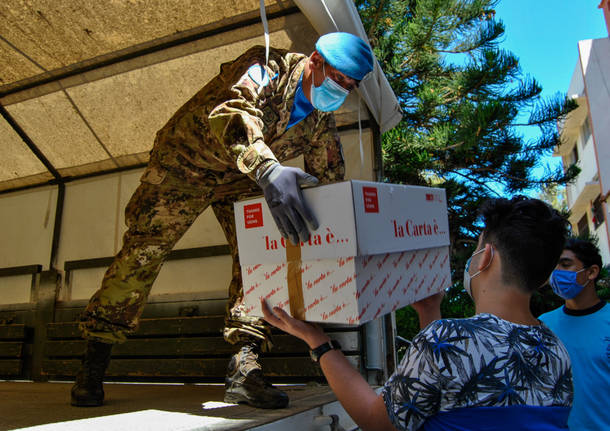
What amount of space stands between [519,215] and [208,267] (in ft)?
7.18

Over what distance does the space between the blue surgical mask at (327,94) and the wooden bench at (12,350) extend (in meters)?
2.72

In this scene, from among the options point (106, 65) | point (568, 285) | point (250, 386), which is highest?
point (106, 65)

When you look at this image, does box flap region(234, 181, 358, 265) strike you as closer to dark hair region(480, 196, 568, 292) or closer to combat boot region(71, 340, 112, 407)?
dark hair region(480, 196, 568, 292)

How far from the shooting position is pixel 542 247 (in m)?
1.06

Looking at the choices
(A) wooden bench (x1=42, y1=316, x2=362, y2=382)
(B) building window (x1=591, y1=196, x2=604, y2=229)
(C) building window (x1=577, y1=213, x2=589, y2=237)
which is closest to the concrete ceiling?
(A) wooden bench (x1=42, y1=316, x2=362, y2=382)

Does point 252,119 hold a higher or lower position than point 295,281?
higher

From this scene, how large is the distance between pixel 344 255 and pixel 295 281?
167 mm

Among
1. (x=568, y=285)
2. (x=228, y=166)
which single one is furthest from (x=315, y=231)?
(x=568, y=285)

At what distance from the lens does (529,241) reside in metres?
1.06

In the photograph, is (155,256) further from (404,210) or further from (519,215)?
(519,215)

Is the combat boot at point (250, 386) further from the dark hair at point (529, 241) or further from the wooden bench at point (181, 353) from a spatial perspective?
the dark hair at point (529, 241)

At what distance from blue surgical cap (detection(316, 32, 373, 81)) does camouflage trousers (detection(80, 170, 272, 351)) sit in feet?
2.26

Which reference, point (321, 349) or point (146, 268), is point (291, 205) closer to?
point (321, 349)

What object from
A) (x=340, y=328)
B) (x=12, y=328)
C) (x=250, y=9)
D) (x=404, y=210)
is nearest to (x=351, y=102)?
(x=250, y=9)
